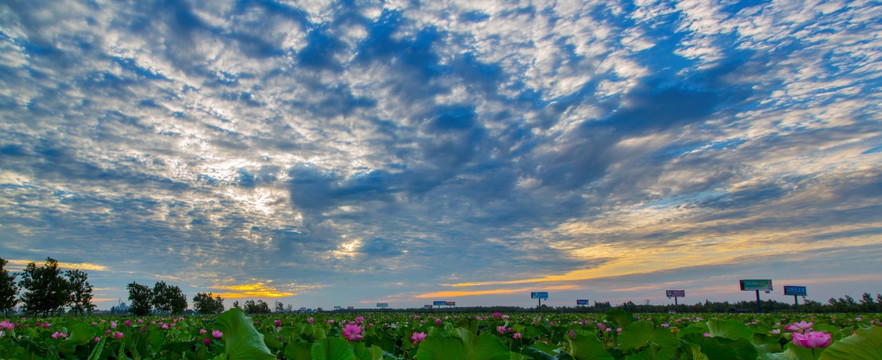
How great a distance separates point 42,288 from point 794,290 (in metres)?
148

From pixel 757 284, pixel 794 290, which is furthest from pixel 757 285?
pixel 794 290

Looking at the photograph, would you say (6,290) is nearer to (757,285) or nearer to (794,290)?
Result: (757,285)

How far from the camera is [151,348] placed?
11.5ft

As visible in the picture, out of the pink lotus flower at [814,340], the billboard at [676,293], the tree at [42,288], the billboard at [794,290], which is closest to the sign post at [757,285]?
the billboard at [794,290]

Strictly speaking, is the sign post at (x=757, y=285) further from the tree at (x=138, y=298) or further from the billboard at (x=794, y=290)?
the tree at (x=138, y=298)

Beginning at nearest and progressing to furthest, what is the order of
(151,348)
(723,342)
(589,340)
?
1. (723,342)
2. (589,340)
3. (151,348)

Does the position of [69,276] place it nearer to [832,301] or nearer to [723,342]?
[723,342]

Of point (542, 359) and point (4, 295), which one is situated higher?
point (542, 359)

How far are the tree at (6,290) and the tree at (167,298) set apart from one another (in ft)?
119

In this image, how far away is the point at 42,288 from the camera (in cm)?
7744

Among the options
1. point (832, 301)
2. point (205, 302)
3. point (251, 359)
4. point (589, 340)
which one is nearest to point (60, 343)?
point (251, 359)

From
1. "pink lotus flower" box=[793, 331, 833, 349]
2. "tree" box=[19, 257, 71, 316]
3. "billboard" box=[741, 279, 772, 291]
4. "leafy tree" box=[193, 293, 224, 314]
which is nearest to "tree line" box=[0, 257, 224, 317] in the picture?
"tree" box=[19, 257, 71, 316]

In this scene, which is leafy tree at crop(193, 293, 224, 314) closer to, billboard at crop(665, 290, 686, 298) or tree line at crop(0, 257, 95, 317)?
tree line at crop(0, 257, 95, 317)

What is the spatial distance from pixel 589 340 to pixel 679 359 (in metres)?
0.45
